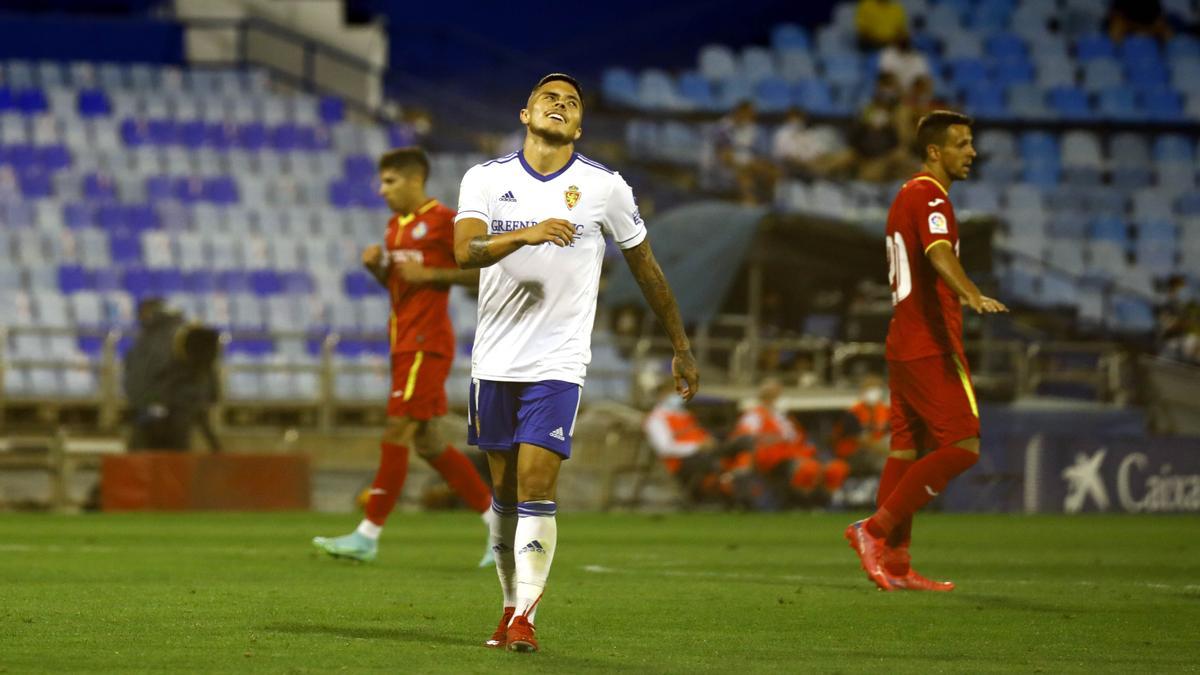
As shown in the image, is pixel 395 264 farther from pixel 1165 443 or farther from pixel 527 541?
pixel 1165 443

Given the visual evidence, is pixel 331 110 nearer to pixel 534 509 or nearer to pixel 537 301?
pixel 537 301

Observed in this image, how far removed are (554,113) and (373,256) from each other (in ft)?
13.1

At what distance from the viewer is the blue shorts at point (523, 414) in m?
7.15

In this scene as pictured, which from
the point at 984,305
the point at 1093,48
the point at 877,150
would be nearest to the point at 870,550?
the point at 984,305

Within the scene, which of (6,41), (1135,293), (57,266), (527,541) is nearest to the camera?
(527,541)

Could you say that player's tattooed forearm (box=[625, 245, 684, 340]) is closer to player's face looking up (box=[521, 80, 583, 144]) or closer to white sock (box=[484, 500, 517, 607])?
player's face looking up (box=[521, 80, 583, 144])

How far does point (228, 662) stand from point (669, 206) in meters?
21.4

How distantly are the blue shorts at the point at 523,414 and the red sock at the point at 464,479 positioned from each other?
398 centimetres

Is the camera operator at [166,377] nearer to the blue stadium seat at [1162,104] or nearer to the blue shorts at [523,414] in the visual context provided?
the blue shorts at [523,414]

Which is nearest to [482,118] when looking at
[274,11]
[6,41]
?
[274,11]

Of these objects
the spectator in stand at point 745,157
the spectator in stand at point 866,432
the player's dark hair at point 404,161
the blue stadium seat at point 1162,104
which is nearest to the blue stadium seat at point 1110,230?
the blue stadium seat at point 1162,104

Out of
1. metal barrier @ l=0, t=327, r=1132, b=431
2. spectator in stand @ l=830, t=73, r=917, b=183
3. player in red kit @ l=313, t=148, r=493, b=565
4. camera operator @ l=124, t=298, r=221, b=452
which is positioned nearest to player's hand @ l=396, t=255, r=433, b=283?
player in red kit @ l=313, t=148, r=493, b=565

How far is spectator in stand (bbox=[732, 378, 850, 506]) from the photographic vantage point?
19.3 metres

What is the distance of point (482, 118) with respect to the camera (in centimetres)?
2970
